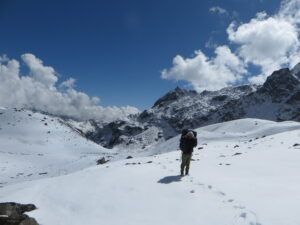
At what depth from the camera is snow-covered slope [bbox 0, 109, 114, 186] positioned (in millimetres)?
38781

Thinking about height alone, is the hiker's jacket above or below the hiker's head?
below

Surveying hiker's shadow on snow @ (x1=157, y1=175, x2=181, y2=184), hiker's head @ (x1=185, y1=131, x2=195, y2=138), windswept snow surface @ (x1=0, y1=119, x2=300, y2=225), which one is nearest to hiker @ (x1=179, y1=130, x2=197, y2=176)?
hiker's head @ (x1=185, y1=131, x2=195, y2=138)

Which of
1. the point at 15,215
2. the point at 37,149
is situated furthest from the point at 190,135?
the point at 37,149

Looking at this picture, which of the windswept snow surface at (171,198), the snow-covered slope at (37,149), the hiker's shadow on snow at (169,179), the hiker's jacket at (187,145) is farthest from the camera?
the snow-covered slope at (37,149)

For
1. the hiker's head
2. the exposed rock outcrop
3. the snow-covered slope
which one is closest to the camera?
the exposed rock outcrop

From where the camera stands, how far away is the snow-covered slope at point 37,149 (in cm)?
3878

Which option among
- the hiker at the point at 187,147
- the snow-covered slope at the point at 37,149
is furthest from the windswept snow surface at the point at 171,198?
the snow-covered slope at the point at 37,149

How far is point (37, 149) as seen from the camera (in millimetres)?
53500

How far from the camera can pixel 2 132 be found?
59.8 m

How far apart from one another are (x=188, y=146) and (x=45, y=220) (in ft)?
29.0

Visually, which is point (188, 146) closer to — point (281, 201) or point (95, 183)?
point (95, 183)

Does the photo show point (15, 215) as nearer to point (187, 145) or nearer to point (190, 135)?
point (187, 145)

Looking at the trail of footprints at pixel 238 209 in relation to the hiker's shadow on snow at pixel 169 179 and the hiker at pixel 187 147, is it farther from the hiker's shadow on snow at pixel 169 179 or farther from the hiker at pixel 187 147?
the hiker at pixel 187 147

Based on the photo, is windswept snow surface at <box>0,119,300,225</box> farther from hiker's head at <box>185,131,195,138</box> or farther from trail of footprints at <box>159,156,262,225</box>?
hiker's head at <box>185,131,195,138</box>
